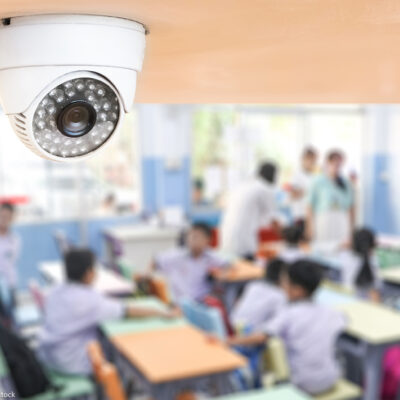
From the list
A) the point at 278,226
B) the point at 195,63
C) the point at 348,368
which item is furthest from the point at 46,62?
the point at 278,226

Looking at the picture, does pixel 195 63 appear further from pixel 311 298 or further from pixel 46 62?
pixel 311 298

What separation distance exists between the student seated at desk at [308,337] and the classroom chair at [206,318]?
10cm

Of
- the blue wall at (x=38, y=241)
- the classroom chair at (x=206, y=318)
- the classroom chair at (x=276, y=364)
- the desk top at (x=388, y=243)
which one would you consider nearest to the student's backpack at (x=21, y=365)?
the classroom chair at (x=206, y=318)

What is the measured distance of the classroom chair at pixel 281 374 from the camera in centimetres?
318

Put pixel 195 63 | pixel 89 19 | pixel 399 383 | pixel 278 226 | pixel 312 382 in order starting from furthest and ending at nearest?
1. pixel 278 226
2. pixel 399 383
3. pixel 312 382
4. pixel 195 63
5. pixel 89 19

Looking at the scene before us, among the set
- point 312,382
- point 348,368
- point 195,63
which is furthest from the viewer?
point 348,368

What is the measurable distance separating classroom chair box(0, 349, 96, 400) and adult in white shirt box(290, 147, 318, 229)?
13.6ft

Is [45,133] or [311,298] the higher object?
[45,133]

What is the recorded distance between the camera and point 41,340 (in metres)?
3.63

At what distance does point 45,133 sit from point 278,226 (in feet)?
19.7

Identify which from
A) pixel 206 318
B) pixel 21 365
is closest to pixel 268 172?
pixel 206 318

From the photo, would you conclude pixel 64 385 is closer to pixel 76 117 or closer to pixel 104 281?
pixel 104 281

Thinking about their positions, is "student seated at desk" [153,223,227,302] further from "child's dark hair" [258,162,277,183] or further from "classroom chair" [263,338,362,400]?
"classroom chair" [263,338,362,400]

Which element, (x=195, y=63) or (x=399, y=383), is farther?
(x=399, y=383)
